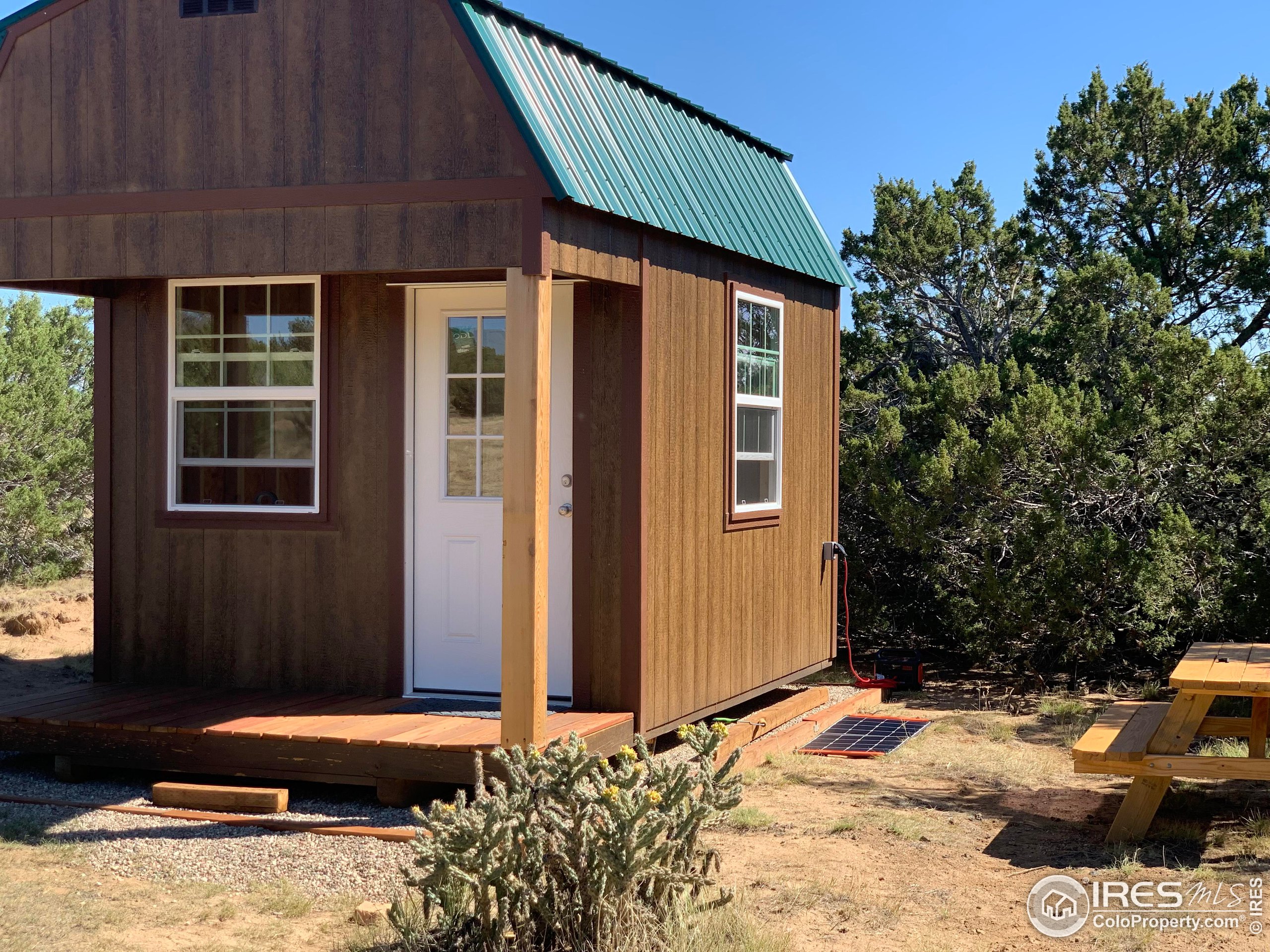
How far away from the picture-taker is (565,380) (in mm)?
7094

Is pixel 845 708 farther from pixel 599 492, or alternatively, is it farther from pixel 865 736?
pixel 599 492

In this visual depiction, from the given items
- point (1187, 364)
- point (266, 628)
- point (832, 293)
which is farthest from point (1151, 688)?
point (266, 628)

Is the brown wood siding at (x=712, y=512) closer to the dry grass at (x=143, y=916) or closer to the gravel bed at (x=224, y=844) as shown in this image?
the gravel bed at (x=224, y=844)

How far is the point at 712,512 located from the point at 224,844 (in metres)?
3.28

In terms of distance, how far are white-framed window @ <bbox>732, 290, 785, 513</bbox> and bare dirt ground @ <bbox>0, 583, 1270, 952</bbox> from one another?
1722 mm

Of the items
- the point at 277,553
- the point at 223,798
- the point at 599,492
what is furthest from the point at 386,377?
the point at 223,798

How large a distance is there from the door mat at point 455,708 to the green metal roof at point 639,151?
2.55 meters

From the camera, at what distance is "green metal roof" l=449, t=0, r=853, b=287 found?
6078mm

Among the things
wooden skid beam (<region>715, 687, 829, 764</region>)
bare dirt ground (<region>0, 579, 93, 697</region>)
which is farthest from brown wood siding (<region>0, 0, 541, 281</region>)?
bare dirt ground (<region>0, 579, 93, 697</region>)

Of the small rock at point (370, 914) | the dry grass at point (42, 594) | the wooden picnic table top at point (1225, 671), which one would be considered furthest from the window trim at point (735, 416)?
the dry grass at point (42, 594)

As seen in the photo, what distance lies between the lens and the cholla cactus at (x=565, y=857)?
13.3 ft

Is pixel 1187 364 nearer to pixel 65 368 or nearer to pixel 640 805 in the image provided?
pixel 640 805

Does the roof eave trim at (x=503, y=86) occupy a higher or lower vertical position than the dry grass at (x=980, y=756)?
higher

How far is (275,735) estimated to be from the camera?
634cm
